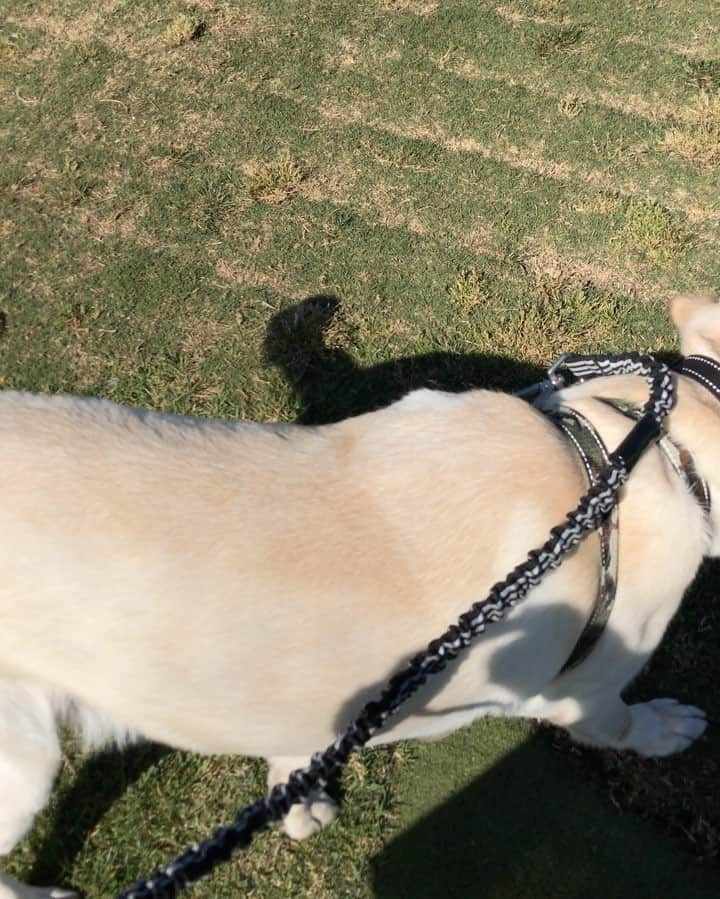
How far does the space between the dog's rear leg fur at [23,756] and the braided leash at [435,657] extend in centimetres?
57

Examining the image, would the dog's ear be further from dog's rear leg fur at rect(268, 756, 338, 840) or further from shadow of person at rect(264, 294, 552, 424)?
dog's rear leg fur at rect(268, 756, 338, 840)

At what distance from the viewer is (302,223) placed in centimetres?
434

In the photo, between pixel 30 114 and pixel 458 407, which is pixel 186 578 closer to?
pixel 458 407

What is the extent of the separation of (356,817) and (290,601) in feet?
4.92

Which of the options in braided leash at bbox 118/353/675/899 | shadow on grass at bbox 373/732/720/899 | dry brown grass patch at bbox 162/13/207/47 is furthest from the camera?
dry brown grass patch at bbox 162/13/207/47

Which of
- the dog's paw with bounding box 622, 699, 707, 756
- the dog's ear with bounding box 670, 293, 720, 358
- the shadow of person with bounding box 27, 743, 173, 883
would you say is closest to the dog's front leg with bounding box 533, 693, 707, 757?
the dog's paw with bounding box 622, 699, 707, 756

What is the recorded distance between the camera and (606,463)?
78.2 inches

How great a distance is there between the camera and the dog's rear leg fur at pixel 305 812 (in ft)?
8.89

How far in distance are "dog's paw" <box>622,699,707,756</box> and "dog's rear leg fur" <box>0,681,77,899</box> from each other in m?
1.93

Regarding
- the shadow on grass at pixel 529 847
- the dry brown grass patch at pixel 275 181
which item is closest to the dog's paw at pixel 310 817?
the shadow on grass at pixel 529 847

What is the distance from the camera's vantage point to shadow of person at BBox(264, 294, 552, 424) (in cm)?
377

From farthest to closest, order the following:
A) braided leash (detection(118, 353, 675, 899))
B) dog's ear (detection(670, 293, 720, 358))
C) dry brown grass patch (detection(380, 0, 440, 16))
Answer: dry brown grass patch (detection(380, 0, 440, 16)) < dog's ear (detection(670, 293, 720, 358)) < braided leash (detection(118, 353, 675, 899))

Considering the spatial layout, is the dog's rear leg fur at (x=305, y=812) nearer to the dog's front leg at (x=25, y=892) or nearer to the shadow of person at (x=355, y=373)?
the dog's front leg at (x=25, y=892)

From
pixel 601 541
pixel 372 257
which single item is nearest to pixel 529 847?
pixel 601 541
